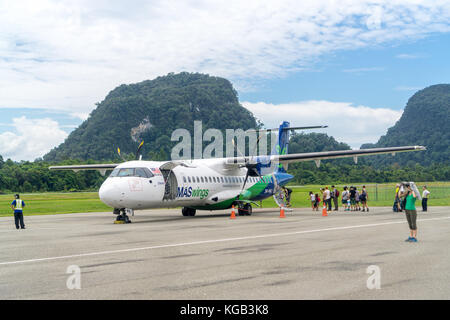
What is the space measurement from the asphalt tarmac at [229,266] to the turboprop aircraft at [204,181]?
18.6ft

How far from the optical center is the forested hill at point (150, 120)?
118 metres

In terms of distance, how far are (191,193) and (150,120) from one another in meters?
109

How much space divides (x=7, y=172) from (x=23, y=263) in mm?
60434

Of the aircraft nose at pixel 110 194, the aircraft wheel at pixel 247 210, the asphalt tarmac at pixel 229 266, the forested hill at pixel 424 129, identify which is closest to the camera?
the asphalt tarmac at pixel 229 266

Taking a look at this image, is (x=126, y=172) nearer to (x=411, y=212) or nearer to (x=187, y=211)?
(x=187, y=211)

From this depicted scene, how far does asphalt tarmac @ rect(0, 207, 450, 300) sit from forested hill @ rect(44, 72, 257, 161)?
90838mm

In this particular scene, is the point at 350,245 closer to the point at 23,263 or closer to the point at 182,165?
the point at 23,263

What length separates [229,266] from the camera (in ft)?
30.1

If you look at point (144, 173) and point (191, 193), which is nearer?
point (144, 173)

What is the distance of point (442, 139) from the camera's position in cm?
12262

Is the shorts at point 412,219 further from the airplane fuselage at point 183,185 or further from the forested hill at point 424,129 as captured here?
the forested hill at point 424,129

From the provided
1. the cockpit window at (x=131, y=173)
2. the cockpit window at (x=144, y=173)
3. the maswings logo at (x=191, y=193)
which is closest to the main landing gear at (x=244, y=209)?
the maswings logo at (x=191, y=193)

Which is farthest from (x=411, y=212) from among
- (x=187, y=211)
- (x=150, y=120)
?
(x=150, y=120)

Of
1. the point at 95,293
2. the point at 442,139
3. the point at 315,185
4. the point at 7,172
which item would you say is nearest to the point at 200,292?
the point at 95,293
